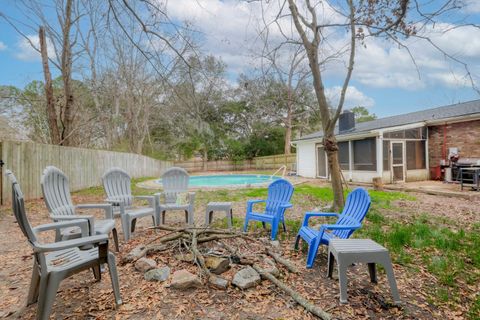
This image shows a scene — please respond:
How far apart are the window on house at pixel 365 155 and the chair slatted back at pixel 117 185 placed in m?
9.39

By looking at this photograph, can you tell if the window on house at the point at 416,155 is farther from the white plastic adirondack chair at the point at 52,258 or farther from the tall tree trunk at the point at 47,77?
the tall tree trunk at the point at 47,77

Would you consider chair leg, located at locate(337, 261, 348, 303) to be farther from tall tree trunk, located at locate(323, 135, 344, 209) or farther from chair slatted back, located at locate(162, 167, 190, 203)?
chair slatted back, located at locate(162, 167, 190, 203)

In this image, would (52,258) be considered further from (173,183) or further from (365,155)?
(365,155)

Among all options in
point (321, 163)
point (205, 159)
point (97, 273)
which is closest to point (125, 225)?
point (97, 273)

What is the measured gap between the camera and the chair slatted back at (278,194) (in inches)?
168

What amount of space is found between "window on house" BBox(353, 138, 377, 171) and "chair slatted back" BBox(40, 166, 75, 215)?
34.1 feet

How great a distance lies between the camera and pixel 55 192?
10.2 feet

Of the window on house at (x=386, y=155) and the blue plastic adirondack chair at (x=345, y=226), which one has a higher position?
the window on house at (x=386, y=155)

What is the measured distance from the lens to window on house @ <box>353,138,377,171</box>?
10.7 metres

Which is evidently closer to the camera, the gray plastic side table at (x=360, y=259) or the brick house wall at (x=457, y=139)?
the gray plastic side table at (x=360, y=259)

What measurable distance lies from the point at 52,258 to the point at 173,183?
3.05m

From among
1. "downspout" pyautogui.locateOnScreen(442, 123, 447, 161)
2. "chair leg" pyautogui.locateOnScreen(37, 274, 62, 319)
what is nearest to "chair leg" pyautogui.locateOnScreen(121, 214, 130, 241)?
"chair leg" pyautogui.locateOnScreen(37, 274, 62, 319)

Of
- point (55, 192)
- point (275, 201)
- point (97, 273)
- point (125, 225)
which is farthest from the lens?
point (275, 201)

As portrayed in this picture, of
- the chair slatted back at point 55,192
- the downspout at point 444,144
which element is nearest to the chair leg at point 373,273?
the chair slatted back at point 55,192
